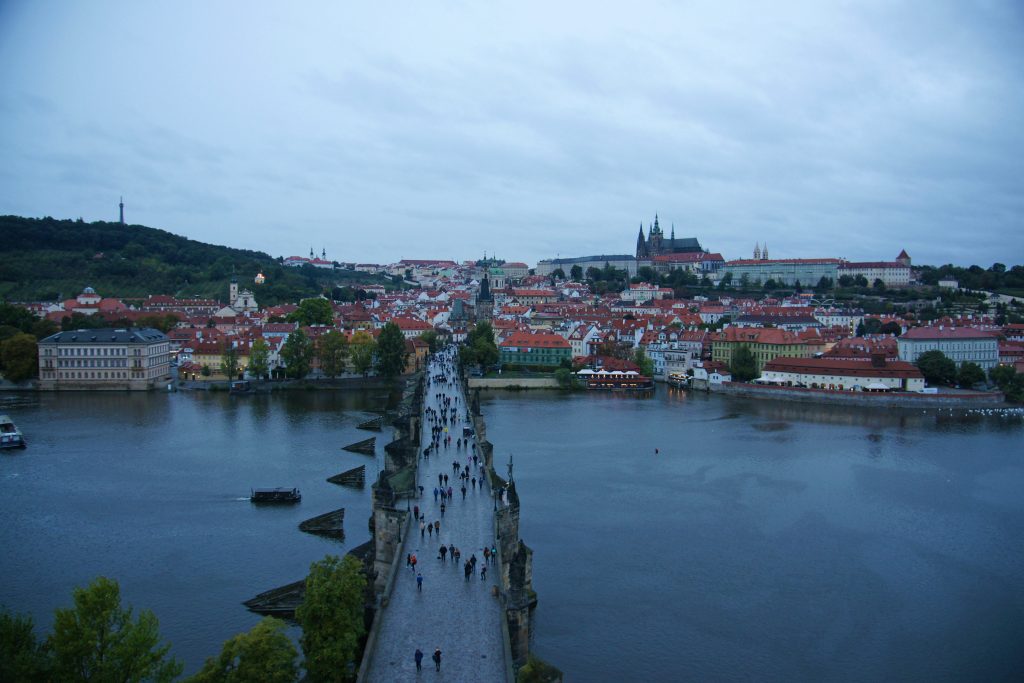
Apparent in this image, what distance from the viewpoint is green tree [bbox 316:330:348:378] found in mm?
33781

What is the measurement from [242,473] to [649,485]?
8657mm

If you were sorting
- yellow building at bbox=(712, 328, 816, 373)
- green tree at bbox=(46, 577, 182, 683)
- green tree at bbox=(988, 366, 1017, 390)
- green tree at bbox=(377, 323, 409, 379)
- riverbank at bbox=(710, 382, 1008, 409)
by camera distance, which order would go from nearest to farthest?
A: green tree at bbox=(46, 577, 182, 683), riverbank at bbox=(710, 382, 1008, 409), green tree at bbox=(988, 366, 1017, 390), green tree at bbox=(377, 323, 409, 379), yellow building at bbox=(712, 328, 816, 373)

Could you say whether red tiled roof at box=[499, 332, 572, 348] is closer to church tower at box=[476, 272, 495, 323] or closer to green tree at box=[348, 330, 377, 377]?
green tree at box=[348, 330, 377, 377]

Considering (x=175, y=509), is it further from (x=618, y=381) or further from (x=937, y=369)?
(x=937, y=369)

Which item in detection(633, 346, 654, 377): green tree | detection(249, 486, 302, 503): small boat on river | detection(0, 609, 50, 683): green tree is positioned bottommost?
detection(249, 486, 302, 503): small boat on river

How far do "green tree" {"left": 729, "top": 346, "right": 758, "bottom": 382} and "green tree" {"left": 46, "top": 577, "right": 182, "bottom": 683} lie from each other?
31.7 metres

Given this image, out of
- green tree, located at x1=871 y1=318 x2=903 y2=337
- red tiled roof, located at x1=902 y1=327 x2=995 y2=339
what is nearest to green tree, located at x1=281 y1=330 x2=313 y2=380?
red tiled roof, located at x1=902 y1=327 x2=995 y2=339

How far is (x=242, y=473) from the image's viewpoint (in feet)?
59.3

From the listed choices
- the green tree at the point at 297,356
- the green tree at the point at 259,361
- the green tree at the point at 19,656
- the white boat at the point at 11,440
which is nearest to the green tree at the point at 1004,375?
the green tree at the point at 297,356

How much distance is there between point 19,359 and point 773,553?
98.0 feet

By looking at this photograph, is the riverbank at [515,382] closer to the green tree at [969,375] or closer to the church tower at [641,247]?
the green tree at [969,375]

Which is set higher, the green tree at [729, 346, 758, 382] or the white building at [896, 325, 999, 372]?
the white building at [896, 325, 999, 372]

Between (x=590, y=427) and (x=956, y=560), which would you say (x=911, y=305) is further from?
(x=956, y=560)

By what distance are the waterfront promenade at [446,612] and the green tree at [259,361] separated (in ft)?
72.6
